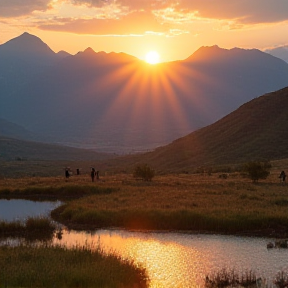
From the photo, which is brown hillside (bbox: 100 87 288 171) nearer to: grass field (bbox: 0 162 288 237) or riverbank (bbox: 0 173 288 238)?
grass field (bbox: 0 162 288 237)

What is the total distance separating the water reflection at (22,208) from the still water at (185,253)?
8124 mm

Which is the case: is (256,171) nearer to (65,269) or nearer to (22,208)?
(22,208)

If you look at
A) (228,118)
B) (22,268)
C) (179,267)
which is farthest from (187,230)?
(228,118)

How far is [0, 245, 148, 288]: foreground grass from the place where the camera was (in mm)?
20797

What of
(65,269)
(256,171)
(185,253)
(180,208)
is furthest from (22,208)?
(256,171)

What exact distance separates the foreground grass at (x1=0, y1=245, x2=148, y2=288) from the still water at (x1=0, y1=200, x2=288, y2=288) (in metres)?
1.50

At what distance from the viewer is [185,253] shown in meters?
28.9

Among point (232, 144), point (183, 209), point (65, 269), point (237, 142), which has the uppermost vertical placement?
point (237, 142)

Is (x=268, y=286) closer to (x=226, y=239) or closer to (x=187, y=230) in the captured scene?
(x=226, y=239)

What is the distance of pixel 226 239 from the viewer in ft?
106

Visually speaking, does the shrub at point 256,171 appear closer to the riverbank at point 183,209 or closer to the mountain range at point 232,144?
the riverbank at point 183,209

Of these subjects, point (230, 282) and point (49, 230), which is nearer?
point (230, 282)

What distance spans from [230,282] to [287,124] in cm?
11396

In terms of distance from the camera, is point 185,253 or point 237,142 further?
point 237,142
